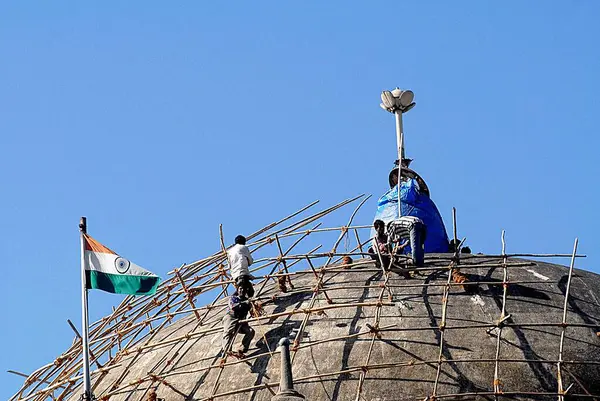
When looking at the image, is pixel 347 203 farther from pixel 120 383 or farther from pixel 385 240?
pixel 120 383

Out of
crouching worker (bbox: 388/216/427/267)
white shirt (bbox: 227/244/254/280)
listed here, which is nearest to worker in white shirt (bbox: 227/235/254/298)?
white shirt (bbox: 227/244/254/280)

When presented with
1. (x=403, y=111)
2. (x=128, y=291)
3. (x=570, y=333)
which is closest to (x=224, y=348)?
(x=128, y=291)

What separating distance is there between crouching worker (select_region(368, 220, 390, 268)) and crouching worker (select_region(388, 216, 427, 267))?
0.33 meters

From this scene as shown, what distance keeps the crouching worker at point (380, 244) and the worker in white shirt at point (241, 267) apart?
2095 millimetres

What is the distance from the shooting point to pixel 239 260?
81.1 feet

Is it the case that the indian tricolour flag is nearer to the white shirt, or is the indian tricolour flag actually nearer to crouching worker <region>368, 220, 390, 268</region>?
the white shirt

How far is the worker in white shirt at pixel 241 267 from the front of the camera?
2466cm

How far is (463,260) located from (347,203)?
13.0 feet

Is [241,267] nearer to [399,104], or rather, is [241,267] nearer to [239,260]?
[239,260]

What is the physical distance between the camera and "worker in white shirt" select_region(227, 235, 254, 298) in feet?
80.9

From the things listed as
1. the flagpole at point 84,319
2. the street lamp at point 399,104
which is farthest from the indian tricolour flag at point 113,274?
the street lamp at point 399,104

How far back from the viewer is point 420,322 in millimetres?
23328

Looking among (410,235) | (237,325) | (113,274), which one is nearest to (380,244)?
(410,235)

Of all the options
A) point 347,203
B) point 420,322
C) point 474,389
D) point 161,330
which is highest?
point 347,203
